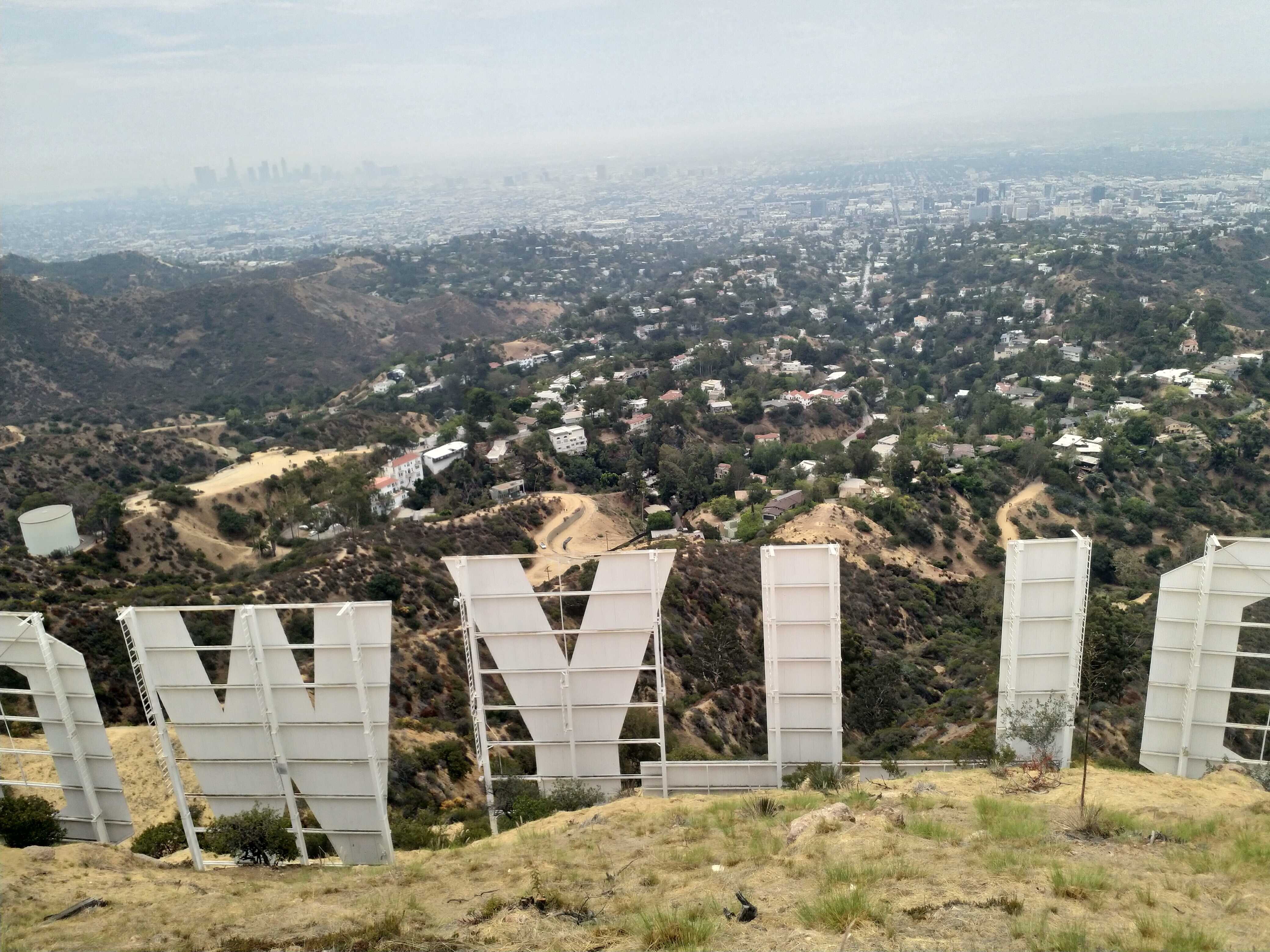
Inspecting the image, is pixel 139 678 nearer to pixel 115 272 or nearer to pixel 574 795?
pixel 574 795

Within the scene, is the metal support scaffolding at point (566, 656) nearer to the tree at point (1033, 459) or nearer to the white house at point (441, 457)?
the white house at point (441, 457)

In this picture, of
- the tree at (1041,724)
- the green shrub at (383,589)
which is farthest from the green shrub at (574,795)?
the green shrub at (383,589)

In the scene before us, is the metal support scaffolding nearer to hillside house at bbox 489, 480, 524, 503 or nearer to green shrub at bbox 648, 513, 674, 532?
green shrub at bbox 648, 513, 674, 532

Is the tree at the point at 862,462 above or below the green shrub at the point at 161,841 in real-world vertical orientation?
below

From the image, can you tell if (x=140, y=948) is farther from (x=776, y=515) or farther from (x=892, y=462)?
(x=892, y=462)

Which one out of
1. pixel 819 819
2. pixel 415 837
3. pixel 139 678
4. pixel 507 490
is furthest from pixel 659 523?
pixel 819 819

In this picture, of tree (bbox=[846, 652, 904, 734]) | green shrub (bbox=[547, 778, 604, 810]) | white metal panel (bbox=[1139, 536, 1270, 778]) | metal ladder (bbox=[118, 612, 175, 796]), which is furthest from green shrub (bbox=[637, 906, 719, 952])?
tree (bbox=[846, 652, 904, 734])
